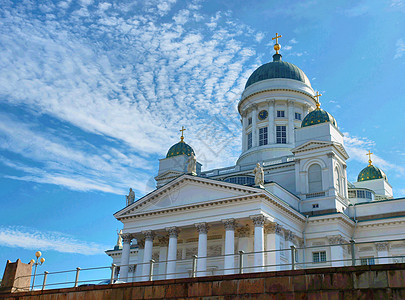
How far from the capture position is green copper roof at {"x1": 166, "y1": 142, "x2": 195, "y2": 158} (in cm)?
5016

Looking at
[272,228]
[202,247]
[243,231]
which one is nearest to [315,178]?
[272,228]

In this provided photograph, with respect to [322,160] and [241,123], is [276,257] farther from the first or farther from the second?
[241,123]

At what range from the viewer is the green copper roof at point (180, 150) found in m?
50.2

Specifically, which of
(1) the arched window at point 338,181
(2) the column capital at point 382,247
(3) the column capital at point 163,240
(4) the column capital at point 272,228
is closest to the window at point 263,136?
(1) the arched window at point 338,181

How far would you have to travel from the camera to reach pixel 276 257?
3325cm

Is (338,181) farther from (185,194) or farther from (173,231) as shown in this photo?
(173,231)

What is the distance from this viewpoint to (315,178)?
134ft

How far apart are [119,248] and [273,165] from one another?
23966mm

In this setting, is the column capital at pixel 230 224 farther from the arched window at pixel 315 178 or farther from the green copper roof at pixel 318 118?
the green copper roof at pixel 318 118

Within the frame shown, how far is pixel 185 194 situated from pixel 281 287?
21.3 m

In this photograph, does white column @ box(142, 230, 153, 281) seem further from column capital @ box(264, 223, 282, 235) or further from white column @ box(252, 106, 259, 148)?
white column @ box(252, 106, 259, 148)

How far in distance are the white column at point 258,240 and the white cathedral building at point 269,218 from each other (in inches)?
2.6

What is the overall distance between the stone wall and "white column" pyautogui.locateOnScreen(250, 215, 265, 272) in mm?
14006

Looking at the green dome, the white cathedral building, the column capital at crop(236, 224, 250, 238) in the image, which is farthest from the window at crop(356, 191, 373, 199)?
the column capital at crop(236, 224, 250, 238)
